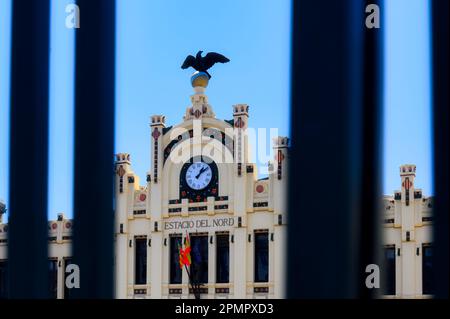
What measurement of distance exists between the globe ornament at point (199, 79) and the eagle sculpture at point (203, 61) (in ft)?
0.65

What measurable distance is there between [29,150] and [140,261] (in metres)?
27.5

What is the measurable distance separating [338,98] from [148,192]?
30.1 metres

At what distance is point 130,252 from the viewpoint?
35094 mm

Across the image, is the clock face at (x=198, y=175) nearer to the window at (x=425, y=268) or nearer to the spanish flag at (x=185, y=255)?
the spanish flag at (x=185, y=255)

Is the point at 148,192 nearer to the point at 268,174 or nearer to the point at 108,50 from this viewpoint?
the point at 268,174

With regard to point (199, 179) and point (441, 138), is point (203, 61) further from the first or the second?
point (441, 138)

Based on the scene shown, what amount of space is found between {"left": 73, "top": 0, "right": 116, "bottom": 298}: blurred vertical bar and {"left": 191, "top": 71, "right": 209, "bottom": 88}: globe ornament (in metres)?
27.4

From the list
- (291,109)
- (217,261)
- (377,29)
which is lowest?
(217,261)

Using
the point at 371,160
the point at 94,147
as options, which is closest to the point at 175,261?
the point at 94,147

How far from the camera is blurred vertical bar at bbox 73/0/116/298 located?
7484 millimetres

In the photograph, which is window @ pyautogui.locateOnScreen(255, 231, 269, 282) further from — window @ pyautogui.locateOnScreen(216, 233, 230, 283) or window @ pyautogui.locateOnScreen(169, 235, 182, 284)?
window @ pyautogui.locateOnScreen(169, 235, 182, 284)

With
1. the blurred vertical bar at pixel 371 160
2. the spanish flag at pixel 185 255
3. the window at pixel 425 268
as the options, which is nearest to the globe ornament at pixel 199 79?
the spanish flag at pixel 185 255

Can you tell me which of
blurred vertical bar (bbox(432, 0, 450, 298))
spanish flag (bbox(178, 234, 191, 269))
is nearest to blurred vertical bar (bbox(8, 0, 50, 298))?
blurred vertical bar (bbox(432, 0, 450, 298))
